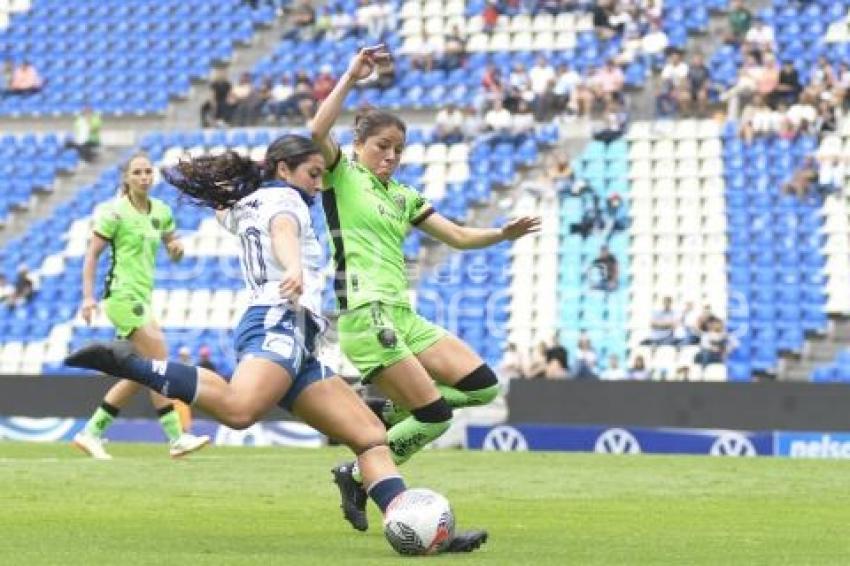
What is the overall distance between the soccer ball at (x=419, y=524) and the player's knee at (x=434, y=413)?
191cm

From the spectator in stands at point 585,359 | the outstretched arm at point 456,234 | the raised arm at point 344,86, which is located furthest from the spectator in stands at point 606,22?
the raised arm at point 344,86

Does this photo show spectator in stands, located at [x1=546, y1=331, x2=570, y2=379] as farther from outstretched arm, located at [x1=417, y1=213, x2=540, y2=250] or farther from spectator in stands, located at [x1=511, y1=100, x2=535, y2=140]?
outstretched arm, located at [x1=417, y1=213, x2=540, y2=250]

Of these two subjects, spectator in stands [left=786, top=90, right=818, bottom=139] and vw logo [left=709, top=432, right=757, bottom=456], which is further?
spectator in stands [left=786, top=90, right=818, bottom=139]

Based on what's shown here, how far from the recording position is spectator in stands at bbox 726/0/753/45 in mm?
33750

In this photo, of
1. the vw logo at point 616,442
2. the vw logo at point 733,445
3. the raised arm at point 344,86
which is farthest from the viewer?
the vw logo at point 616,442

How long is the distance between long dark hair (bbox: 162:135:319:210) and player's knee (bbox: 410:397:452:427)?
6.68 feet

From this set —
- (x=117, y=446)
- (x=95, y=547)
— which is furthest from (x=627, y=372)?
(x=95, y=547)

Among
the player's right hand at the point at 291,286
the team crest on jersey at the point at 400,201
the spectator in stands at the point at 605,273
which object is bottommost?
the spectator in stands at the point at 605,273

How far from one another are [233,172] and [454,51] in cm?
2672

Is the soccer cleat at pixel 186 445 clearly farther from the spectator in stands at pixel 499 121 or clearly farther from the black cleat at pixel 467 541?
the spectator in stands at pixel 499 121

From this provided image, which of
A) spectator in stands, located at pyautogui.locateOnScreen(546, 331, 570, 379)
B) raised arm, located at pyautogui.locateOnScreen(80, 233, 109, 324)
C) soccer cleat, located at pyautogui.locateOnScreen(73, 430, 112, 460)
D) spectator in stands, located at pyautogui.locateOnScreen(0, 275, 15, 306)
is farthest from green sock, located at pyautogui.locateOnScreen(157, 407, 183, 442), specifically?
spectator in stands, located at pyautogui.locateOnScreen(0, 275, 15, 306)

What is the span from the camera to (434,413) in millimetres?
11547

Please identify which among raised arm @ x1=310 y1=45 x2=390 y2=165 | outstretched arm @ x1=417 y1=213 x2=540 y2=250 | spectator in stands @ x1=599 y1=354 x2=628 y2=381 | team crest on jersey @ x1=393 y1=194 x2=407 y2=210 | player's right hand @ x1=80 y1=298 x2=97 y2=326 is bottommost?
spectator in stands @ x1=599 y1=354 x2=628 y2=381

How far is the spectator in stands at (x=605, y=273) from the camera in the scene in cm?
A: 3044
